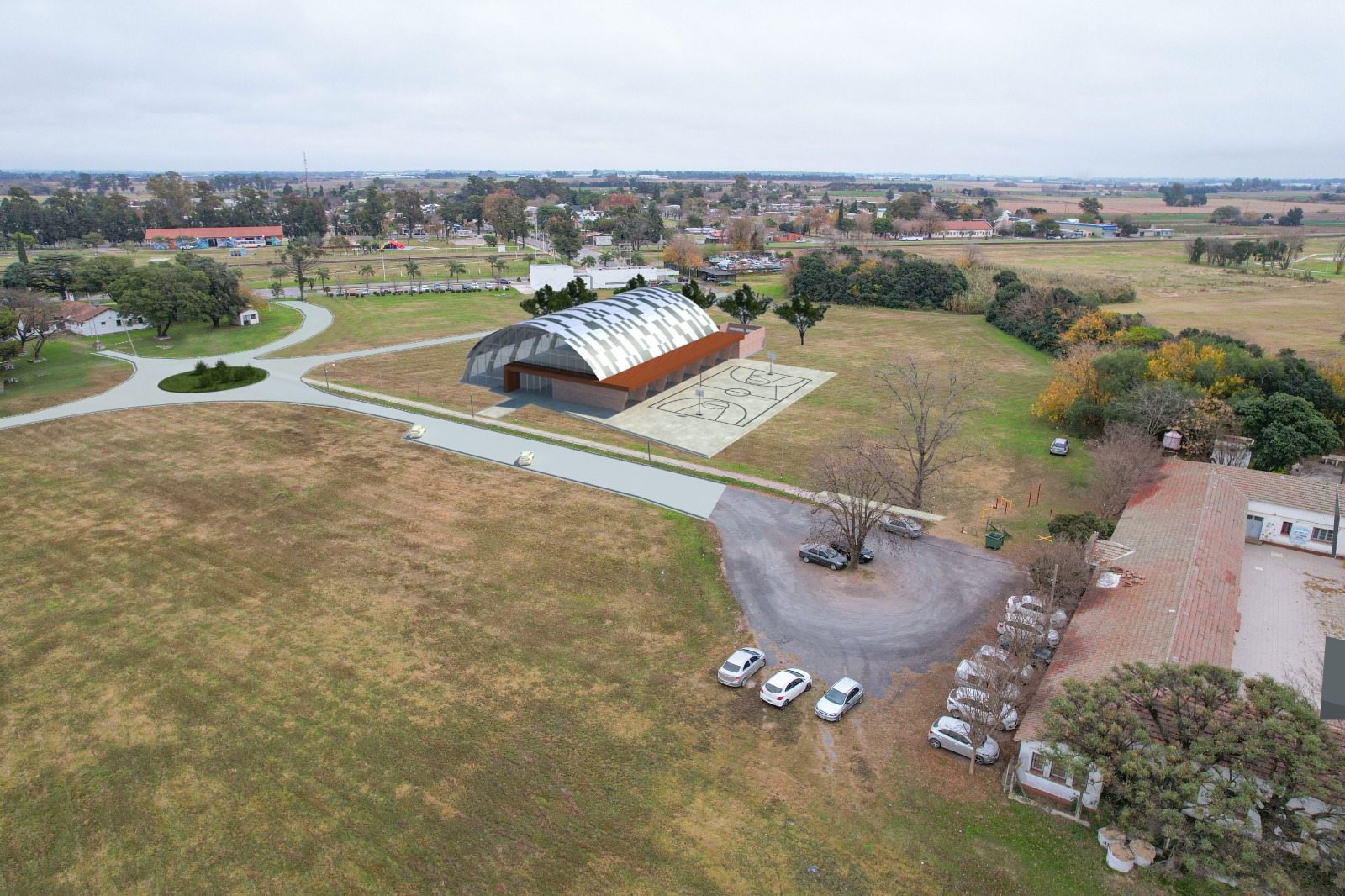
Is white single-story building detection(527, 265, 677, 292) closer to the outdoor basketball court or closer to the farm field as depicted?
the farm field

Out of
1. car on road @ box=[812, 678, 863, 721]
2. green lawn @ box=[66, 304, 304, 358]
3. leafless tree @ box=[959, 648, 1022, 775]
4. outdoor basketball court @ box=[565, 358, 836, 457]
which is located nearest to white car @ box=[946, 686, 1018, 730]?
leafless tree @ box=[959, 648, 1022, 775]

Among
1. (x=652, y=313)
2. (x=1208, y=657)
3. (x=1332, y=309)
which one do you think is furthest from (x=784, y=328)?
(x=1208, y=657)

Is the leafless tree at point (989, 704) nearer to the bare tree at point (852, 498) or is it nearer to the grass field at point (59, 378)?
the bare tree at point (852, 498)

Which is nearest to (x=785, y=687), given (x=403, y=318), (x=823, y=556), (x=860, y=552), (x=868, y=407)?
(x=823, y=556)

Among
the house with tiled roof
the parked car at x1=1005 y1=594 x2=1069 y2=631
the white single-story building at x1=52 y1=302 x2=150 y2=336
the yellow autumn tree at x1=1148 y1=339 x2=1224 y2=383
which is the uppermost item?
the white single-story building at x1=52 y1=302 x2=150 y2=336

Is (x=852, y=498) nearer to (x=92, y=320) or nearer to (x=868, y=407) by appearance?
(x=868, y=407)
